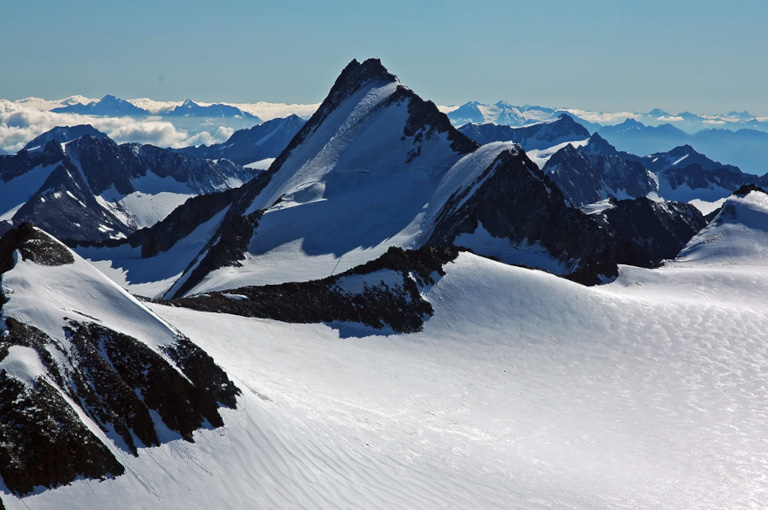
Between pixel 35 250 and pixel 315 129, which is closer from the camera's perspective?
pixel 35 250

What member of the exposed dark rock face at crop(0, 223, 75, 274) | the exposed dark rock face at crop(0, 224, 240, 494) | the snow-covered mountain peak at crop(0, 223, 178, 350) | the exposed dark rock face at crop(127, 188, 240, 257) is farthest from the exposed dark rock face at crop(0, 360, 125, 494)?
the exposed dark rock face at crop(127, 188, 240, 257)

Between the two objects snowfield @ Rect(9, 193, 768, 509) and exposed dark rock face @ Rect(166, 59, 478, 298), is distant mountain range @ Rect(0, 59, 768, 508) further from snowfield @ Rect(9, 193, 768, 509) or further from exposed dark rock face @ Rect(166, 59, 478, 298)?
exposed dark rock face @ Rect(166, 59, 478, 298)

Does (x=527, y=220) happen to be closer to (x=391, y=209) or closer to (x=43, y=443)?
(x=391, y=209)

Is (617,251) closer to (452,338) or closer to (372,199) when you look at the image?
(372,199)

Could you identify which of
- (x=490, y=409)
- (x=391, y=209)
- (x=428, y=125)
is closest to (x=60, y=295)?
(x=490, y=409)

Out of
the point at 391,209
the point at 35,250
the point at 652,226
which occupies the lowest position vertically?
the point at 35,250

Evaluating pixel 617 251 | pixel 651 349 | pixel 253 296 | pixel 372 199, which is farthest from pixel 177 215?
pixel 651 349
